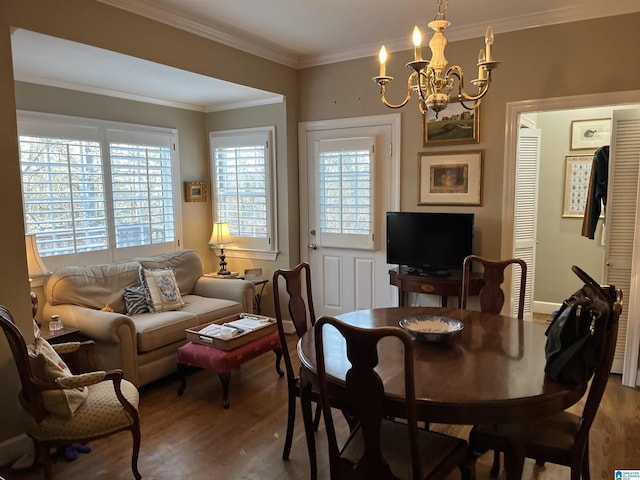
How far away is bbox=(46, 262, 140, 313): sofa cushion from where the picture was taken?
3.56 m

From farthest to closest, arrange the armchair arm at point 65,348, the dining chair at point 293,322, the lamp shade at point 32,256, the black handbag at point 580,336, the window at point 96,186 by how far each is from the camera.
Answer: the window at point 96,186 < the lamp shade at point 32,256 < the armchair arm at point 65,348 < the dining chair at point 293,322 < the black handbag at point 580,336

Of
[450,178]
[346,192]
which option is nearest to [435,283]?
[450,178]

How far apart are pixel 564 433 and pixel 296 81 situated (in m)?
3.89

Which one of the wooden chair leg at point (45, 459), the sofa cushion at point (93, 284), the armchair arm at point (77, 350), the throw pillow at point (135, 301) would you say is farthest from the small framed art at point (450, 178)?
the wooden chair leg at point (45, 459)

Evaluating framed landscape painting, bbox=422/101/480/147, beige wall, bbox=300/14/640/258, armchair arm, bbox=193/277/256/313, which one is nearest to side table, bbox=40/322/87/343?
armchair arm, bbox=193/277/256/313

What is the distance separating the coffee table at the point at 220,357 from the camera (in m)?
3.21

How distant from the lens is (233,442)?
9.09 ft

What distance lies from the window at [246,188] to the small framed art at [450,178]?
1.56m

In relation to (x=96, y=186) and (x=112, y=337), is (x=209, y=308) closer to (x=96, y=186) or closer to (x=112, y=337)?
(x=112, y=337)

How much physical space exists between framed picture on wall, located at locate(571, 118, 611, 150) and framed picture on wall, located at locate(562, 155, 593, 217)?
133mm

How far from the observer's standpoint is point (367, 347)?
153 centimetres

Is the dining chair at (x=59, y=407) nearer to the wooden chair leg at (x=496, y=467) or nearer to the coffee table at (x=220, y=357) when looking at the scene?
the coffee table at (x=220, y=357)

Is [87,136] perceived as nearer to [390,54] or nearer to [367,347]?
[390,54]

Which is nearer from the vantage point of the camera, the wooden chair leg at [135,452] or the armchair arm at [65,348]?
the wooden chair leg at [135,452]
